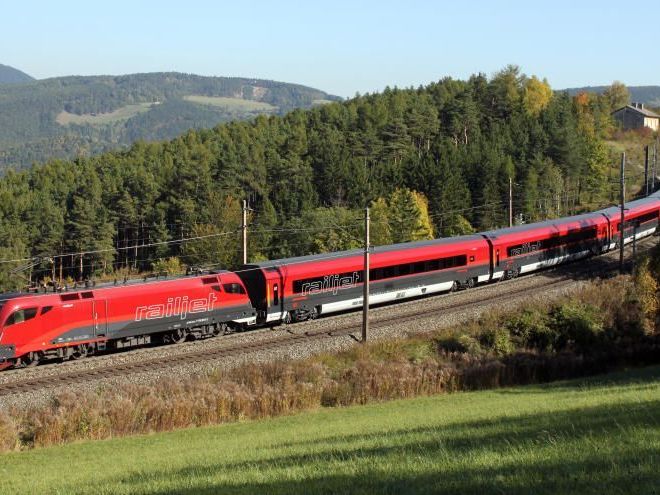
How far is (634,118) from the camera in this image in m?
161

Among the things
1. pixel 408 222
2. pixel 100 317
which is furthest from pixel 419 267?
pixel 408 222

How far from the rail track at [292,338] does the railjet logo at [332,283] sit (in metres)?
1.53

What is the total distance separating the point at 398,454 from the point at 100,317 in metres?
20.7

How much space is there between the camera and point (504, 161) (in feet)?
315

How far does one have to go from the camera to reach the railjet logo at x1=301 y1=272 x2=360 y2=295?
37031mm

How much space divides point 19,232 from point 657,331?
263 feet

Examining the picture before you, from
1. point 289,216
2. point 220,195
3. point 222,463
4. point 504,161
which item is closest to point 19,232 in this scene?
point 220,195

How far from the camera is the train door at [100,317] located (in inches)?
1187

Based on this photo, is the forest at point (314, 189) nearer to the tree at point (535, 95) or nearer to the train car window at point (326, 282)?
the tree at point (535, 95)

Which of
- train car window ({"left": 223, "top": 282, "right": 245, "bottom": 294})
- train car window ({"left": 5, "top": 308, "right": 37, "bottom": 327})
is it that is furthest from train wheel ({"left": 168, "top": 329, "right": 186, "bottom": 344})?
train car window ({"left": 5, "top": 308, "right": 37, "bottom": 327})

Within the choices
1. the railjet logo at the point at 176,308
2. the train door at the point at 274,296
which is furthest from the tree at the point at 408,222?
the railjet logo at the point at 176,308

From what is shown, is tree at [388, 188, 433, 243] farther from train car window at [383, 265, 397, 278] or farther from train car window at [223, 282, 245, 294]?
train car window at [223, 282, 245, 294]

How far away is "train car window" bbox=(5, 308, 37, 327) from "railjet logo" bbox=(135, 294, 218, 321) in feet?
14.4

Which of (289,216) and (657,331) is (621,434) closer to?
(657,331)
